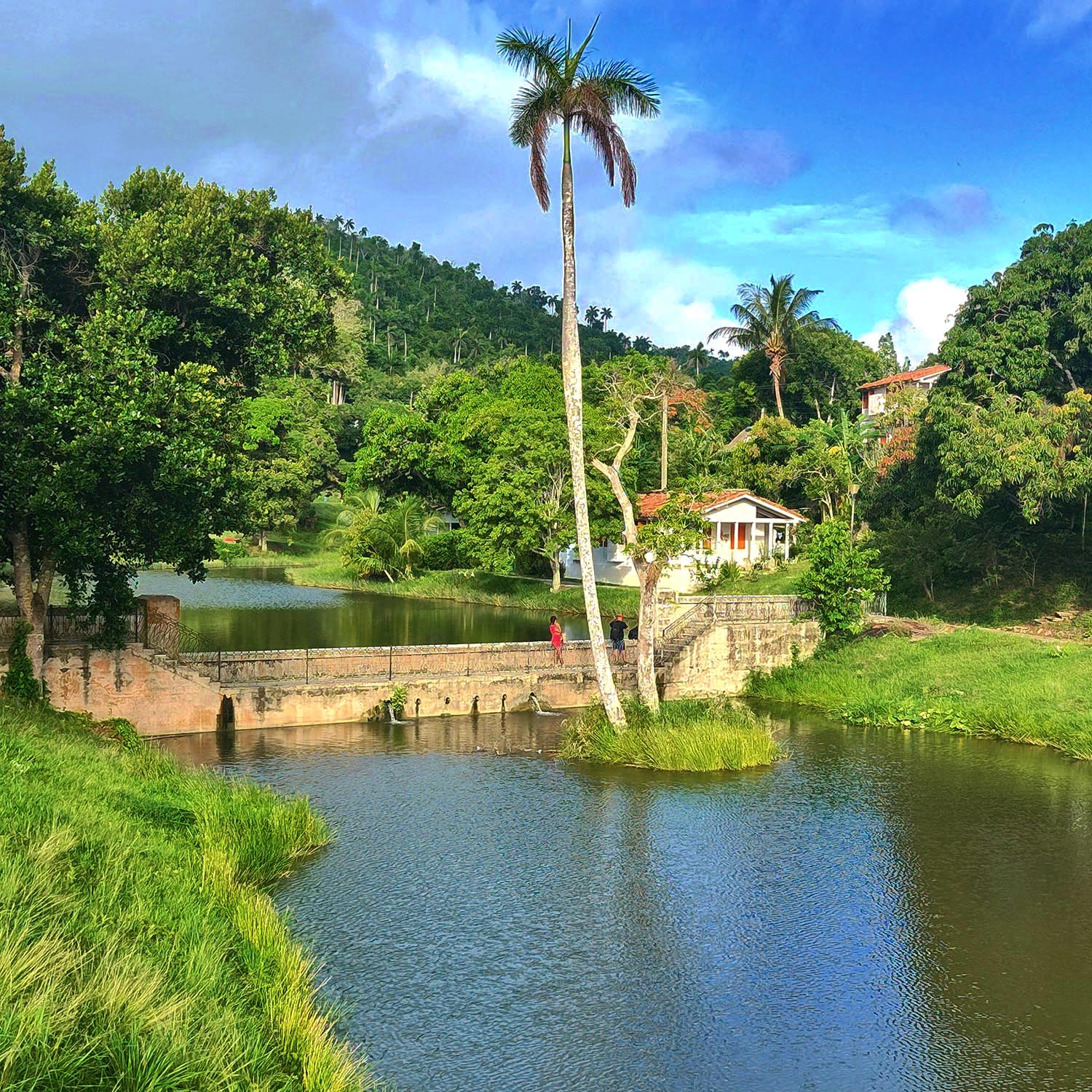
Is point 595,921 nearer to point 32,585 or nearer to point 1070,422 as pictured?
point 32,585

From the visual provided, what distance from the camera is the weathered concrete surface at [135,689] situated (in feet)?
84.7

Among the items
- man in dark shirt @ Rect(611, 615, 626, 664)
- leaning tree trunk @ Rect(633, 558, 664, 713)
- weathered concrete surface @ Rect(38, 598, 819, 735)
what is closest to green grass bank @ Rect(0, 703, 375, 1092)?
weathered concrete surface @ Rect(38, 598, 819, 735)

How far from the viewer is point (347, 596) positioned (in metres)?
64.4

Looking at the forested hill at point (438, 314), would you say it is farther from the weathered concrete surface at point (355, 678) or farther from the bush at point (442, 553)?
the weathered concrete surface at point (355, 678)

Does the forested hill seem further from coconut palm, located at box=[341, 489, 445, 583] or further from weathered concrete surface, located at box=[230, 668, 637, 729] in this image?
weathered concrete surface, located at box=[230, 668, 637, 729]

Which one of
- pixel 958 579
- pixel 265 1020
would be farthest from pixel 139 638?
pixel 958 579

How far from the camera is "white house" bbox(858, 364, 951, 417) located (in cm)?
7544

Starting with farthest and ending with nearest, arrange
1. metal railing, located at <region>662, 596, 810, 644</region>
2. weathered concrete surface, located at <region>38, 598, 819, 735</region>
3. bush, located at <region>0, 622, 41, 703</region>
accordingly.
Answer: metal railing, located at <region>662, 596, 810, 644</region>, weathered concrete surface, located at <region>38, 598, 819, 735</region>, bush, located at <region>0, 622, 41, 703</region>

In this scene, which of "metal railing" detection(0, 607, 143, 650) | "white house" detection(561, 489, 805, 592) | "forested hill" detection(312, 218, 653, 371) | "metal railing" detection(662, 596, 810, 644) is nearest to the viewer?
"metal railing" detection(0, 607, 143, 650)

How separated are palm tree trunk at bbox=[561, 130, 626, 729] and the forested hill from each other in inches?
3638

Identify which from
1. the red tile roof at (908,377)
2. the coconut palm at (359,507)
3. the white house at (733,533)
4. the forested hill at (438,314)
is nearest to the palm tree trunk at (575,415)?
the white house at (733,533)

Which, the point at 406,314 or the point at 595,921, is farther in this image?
the point at 406,314

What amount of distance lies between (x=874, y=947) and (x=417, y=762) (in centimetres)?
1283

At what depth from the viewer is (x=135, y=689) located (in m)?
26.9
